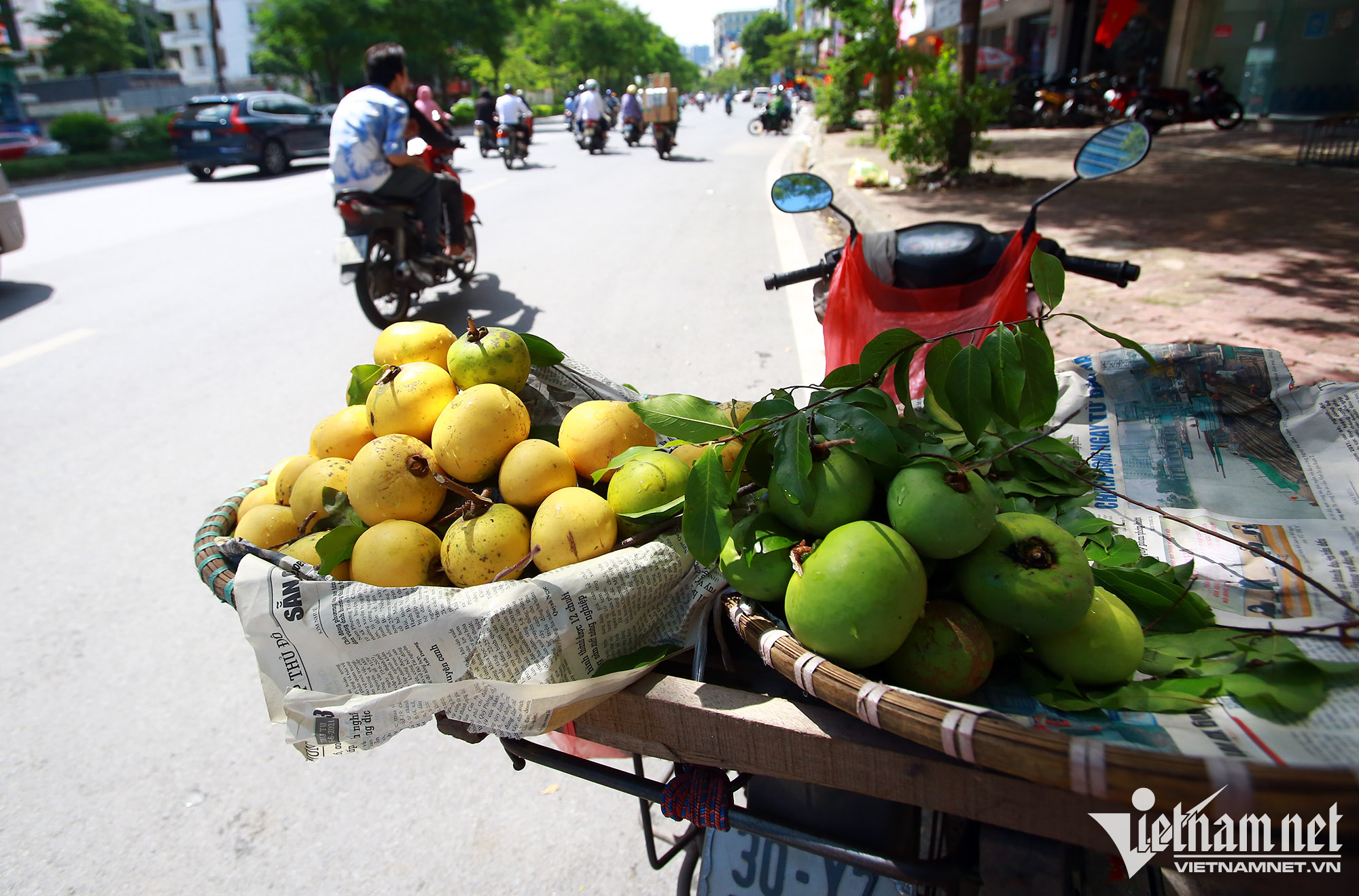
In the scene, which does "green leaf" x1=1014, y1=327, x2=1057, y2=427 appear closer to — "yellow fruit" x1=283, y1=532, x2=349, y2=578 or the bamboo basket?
the bamboo basket

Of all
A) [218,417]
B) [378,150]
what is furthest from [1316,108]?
[218,417]

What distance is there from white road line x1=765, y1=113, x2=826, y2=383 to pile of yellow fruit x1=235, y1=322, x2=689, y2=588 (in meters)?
1.24

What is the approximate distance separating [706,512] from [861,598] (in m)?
0.25

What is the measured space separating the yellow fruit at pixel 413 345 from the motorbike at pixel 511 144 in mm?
15023

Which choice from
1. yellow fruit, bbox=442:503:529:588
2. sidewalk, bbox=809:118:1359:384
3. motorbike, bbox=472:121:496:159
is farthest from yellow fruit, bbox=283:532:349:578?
motorbike, bbox=472:121:496:159

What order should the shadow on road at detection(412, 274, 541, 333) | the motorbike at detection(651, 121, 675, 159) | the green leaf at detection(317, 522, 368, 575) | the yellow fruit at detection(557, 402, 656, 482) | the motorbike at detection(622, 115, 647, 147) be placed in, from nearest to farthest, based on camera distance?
the green leaf at detection(317, 522, 368, 575) → the yellow fruit at detection(557, 402, 656, 482) → the shadow on road at detection(412, 274, 541, 333) → the motorbike at detection(651, 121, 675, 159) → the motorbike at detection(622, 115, 647, 147)

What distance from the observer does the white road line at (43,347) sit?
17.7ft

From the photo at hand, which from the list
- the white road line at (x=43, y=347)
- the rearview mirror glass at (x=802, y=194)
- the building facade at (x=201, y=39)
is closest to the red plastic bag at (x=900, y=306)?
the rearview mirror glass at (x=802, y=194)

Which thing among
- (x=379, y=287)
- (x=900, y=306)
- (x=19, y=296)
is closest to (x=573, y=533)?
(x=900, y=306)

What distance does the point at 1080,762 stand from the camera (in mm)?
752

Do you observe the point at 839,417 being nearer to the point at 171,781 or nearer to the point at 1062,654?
the point at 1062,654

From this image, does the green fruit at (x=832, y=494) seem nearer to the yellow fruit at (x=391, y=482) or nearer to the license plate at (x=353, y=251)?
the yellow fruit at (x=391, y=482)

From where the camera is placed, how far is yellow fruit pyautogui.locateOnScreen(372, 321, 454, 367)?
1.66m

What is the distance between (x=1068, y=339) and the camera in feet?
14.9
